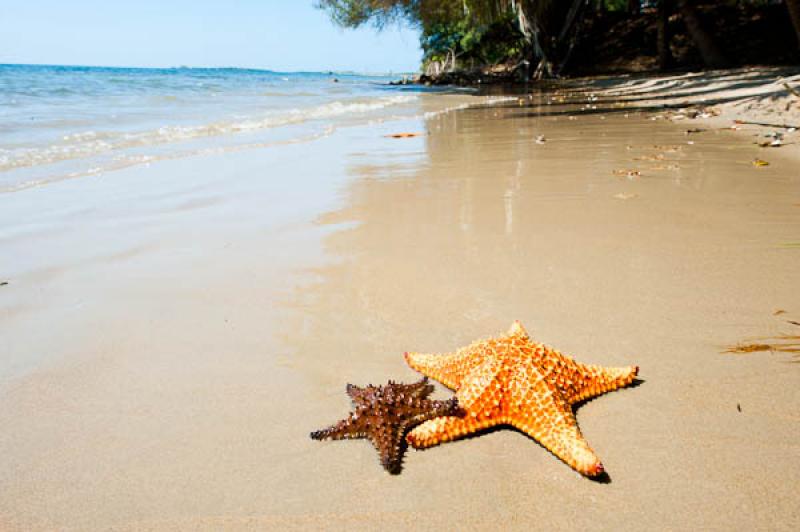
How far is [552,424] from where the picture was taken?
223cm

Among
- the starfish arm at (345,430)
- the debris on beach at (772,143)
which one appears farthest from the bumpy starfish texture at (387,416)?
the debris on beach at (772,143)

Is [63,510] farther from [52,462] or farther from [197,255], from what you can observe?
[197,255]

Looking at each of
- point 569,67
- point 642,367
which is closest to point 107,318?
point 642,367

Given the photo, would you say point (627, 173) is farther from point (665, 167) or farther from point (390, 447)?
point (390, 447)

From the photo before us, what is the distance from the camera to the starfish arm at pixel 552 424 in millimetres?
2086

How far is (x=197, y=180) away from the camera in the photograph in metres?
7.84

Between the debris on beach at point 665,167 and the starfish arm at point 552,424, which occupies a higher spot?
the debris on beach at point 665,167

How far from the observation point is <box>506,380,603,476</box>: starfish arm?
209 centimetres

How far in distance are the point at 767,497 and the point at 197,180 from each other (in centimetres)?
736

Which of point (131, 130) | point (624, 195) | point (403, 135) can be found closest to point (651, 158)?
point (624, 195)

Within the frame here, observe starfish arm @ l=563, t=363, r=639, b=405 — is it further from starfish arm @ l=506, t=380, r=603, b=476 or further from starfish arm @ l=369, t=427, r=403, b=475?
starfish arm @ l=369, t=427, r=403, b=475

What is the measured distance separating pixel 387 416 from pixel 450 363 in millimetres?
477

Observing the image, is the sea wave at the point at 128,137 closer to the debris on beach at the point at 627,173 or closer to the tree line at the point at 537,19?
the debris on beach at the point at 627,173

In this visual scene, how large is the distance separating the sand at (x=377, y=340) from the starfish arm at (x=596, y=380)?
63mm
